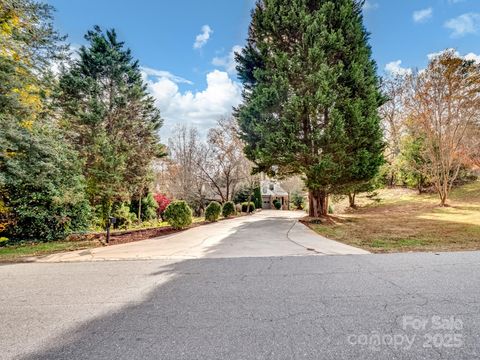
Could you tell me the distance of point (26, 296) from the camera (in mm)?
3656

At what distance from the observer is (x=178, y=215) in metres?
10.5

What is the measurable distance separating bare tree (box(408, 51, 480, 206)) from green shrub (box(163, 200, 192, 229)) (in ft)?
57.4

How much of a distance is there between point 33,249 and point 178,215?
15.8 ft

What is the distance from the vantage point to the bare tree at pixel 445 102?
1544cm

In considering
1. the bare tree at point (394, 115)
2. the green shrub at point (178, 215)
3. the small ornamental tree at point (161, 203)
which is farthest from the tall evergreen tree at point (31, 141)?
the bare tree at point (394, 115)

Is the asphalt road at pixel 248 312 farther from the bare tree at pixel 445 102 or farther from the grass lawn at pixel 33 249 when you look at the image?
the bare tree at pixel 445 102

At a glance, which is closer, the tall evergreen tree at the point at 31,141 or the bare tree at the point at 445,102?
the tall evergreen tree at the point at 31,141

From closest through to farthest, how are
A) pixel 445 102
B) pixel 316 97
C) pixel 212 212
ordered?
pixel 316 97, pixel 212 212, pixel 445 102

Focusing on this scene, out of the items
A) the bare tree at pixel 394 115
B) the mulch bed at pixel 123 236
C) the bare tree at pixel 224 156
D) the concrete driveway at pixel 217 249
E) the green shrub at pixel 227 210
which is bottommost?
the concrete driveway at pixel 217 249

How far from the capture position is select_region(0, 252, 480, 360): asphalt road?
220cm

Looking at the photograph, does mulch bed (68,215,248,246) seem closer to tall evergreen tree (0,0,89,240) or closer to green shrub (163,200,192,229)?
green shrub (163,200,192,229)

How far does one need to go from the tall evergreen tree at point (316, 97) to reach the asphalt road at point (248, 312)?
7.32 metres

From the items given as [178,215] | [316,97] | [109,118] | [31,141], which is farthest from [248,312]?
[109,118]

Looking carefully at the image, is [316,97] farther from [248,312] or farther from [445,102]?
[445,102]
